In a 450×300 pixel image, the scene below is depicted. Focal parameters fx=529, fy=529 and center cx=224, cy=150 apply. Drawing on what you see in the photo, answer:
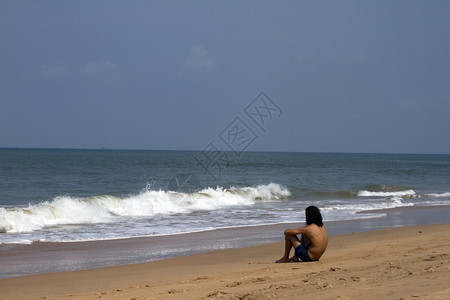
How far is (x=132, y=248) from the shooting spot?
1066 centimetres

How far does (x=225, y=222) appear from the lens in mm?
15820

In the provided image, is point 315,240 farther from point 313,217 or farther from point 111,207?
point 111,207

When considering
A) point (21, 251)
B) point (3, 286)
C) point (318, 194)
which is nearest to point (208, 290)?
point (3, 286)

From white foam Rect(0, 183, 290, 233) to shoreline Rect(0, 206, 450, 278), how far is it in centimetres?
310

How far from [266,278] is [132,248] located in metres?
4.72

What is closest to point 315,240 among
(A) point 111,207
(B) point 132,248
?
(B) point 132,248

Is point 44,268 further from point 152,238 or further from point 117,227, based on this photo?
point 117,227

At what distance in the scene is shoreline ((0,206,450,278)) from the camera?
29.3ft

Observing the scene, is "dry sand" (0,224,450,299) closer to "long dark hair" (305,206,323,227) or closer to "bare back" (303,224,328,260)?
"bare back" (303,224,328,260)

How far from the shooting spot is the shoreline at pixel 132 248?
29.3 feet

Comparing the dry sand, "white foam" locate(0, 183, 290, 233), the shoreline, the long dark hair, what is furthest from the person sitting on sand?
"white foam" locate(0, 183, 290, 233)

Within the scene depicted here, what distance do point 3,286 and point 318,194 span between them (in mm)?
23029

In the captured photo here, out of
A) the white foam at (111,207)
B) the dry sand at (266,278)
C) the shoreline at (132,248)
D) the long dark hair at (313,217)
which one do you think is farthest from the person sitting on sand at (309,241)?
the white foam at (111,207)

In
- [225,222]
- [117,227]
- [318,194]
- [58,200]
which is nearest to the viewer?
[117,227]
